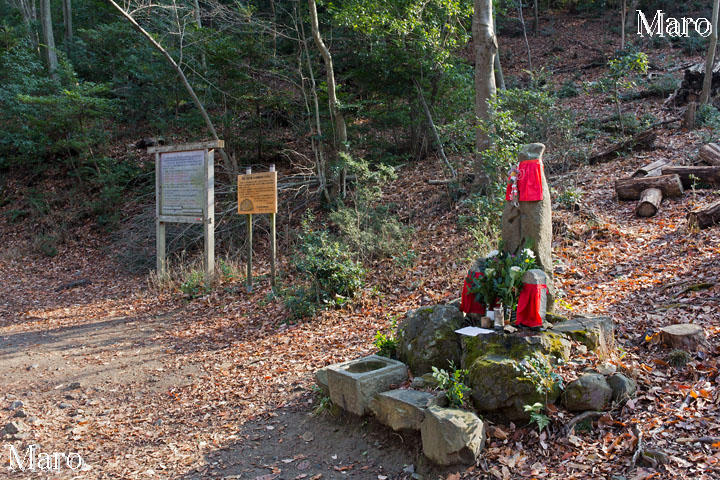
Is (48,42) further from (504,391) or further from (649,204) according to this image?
(504,391)

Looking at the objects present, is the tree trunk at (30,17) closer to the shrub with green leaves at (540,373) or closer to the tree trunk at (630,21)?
the shrub with green leaves at (540,373)

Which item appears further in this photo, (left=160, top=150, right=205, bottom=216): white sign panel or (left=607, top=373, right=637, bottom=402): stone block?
(left=160, top=150, right=205, bottom=216): white sign panel

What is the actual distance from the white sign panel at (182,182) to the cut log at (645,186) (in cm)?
829

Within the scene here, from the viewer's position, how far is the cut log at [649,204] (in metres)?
8.98

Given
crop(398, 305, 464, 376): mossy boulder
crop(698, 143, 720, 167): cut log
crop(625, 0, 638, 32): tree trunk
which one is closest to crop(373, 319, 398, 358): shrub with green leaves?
crop(398, 305, 464, 376): mossy boulder

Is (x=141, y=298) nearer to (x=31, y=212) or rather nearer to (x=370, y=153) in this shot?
(x=370, y=153)

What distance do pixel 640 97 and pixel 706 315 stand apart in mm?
13310

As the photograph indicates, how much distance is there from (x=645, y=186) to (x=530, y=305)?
666cm

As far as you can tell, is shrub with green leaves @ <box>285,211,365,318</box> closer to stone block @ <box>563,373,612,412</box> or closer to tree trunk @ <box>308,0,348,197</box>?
stone block @ <box>563,373,612,412</box>

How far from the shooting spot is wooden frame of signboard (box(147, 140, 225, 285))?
33.6ft

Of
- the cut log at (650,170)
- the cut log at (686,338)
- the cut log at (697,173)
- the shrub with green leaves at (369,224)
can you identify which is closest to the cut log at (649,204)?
the cut log at (697,173)

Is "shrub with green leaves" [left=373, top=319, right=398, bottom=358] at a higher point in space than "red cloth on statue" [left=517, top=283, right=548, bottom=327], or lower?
lower

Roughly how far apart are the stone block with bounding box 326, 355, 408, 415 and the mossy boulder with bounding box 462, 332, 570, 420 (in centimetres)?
76

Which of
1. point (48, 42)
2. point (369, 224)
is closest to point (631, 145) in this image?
point (369, 224)
